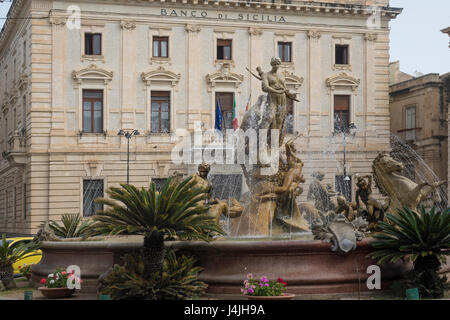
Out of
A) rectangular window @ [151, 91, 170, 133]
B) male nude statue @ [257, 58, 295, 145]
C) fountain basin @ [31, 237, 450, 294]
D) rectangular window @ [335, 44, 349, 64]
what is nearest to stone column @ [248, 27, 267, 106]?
rectangular window @ [335, 44, 349, 64]

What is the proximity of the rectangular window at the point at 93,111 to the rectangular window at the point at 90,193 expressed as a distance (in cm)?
270

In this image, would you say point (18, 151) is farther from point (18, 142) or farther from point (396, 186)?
point (396, 186)

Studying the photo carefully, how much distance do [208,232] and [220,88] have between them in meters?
30.5

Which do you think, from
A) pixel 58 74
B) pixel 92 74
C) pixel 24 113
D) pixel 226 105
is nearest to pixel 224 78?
pixel 226 105

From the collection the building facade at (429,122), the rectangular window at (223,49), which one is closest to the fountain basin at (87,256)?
the rectangular window at (223,49)

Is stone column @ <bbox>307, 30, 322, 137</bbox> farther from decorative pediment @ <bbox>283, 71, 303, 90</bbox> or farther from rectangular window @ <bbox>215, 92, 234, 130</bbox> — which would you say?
rectangular window @ <bbox>215, 92, 234, 130</bbox>

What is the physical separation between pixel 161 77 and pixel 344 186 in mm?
11196

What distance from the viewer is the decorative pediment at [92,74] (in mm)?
40969

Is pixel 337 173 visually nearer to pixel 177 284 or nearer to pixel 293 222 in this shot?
pixel 293 222

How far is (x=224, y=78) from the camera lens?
43188 mm

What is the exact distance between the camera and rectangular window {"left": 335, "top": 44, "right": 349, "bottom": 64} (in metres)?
45.6

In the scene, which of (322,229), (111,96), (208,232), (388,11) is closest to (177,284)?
(208,232)
